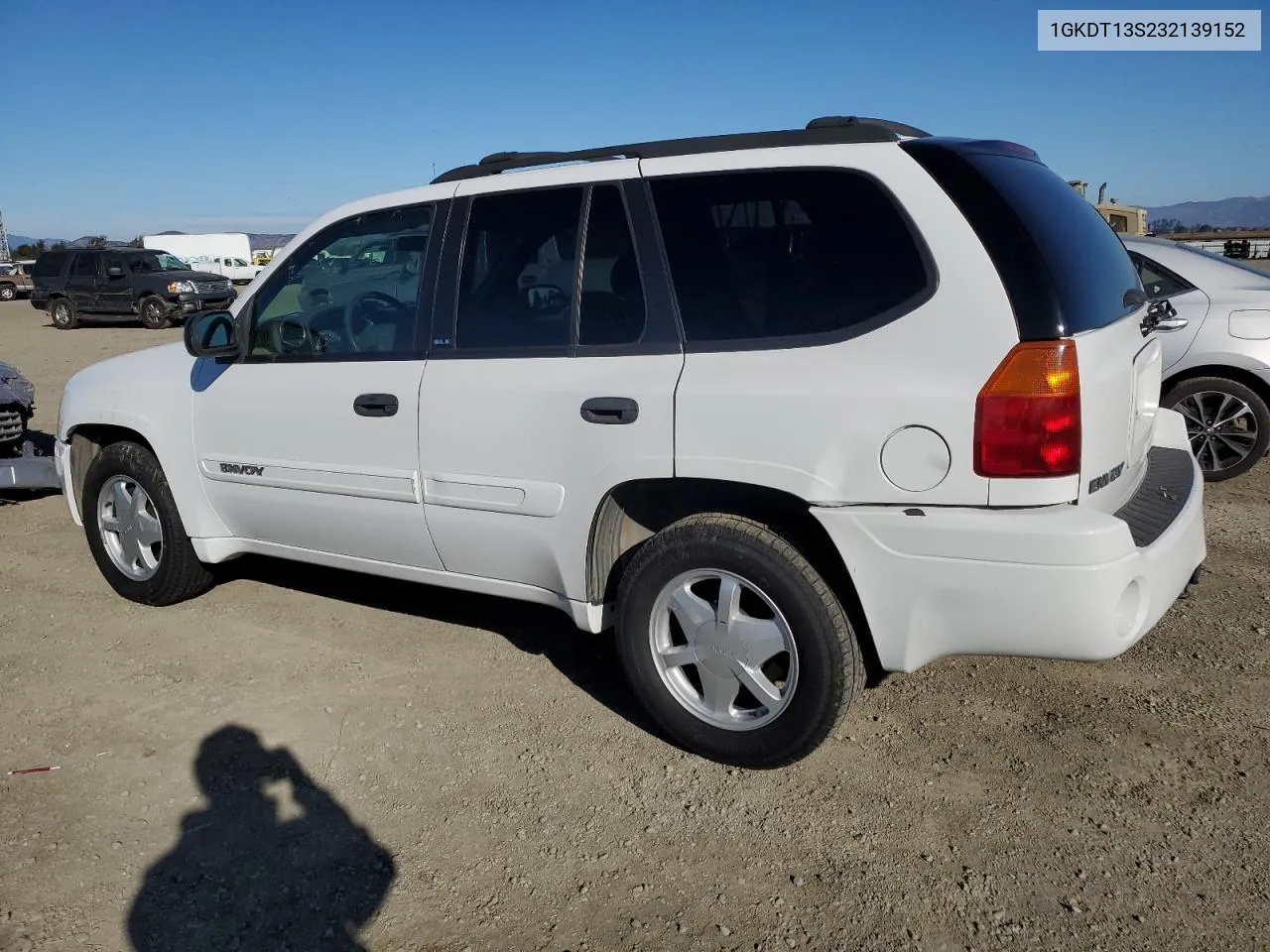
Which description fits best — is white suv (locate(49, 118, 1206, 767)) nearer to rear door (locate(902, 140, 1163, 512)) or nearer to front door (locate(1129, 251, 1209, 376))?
rear door (locate(902, 140, 1163, 512))

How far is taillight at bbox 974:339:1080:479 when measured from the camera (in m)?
2.68

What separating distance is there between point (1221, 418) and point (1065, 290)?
454 cm

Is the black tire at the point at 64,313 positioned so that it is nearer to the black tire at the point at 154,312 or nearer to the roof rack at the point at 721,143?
the black tire at the point at 154,312

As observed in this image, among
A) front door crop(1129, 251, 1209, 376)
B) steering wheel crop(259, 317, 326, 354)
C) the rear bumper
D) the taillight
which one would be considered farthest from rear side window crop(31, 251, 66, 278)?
the taillight

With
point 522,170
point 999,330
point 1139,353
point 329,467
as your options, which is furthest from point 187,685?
point 1139,353

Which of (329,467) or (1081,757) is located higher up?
(329,467)

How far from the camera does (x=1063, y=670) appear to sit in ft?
13.0

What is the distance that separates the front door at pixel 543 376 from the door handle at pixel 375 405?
0.15 metres

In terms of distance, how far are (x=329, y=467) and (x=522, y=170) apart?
1344 millimetres

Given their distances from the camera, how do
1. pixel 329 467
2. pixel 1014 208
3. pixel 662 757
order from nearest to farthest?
1. pixel 1014 208
2. pixel 662 757
3. pixel 329 467

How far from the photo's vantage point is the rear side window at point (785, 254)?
2898 mm

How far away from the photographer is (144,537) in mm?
4832

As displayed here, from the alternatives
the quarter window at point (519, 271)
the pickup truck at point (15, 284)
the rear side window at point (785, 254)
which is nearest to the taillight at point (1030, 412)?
the rear side window at point (785, 254)

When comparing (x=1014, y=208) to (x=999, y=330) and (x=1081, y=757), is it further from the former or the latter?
(x=1081, y=757)
